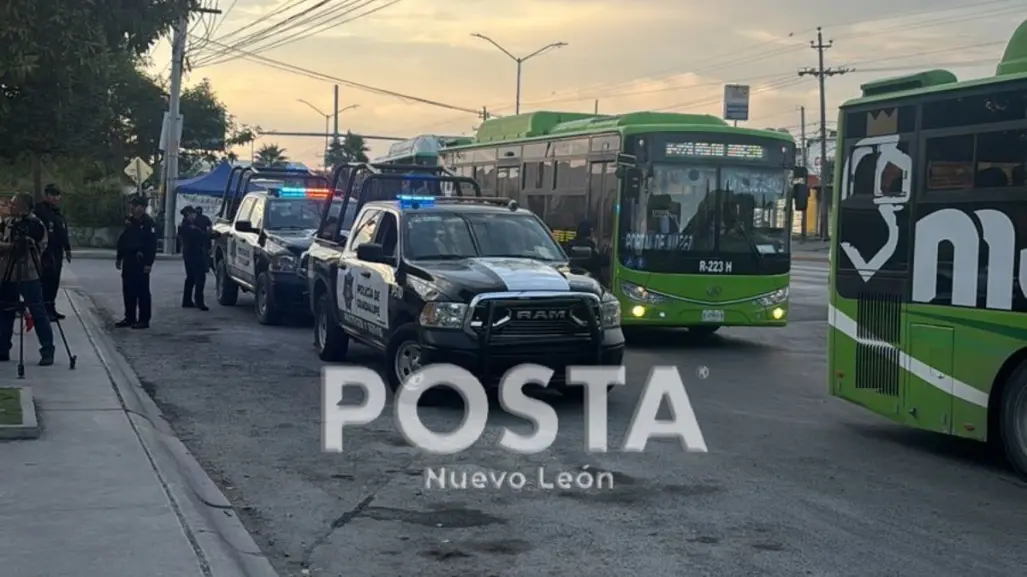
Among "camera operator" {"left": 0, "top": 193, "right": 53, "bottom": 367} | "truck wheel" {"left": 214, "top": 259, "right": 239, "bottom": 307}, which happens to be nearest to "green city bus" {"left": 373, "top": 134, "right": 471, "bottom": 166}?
"truck wheel" {"left": 214, "top": 259, "right": 239, "bottom": 307}

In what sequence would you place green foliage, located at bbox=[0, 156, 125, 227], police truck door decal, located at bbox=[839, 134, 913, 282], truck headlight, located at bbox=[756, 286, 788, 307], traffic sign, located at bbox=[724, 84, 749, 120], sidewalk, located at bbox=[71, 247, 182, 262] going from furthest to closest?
traffic sign, located at bbox=[724, 84, 749, 120] < green foliage, located at bbox=[0, 156, 125, 227] < sidewalk, located at bbox=[71, 247, 182, 262] < truck headlight, located at bbox=[756, 286, 788, 307] < police truck door decal, located at bbox=[839, 134, 913, 282]

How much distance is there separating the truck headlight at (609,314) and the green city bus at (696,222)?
465cm

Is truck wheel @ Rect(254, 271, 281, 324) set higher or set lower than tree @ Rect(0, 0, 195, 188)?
lower

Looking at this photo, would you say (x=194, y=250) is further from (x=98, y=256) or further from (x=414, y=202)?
(x=98, y=256)

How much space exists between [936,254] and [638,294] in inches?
279

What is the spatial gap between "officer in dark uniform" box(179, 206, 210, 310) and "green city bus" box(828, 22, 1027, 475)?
1277 cm

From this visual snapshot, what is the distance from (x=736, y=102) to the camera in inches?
2689

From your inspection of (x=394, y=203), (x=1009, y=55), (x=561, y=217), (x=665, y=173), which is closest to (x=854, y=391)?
(x=1009, y=55)

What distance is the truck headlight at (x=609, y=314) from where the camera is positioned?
458 inches

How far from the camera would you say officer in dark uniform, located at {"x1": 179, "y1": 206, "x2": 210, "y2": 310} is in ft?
67.8

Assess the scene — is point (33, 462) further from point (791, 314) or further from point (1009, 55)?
point (791, 314)

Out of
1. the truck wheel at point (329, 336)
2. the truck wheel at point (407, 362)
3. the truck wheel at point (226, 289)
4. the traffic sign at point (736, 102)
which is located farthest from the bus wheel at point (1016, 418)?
the traffic sign at point (736, 102)

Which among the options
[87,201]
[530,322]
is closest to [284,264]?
[530,322]

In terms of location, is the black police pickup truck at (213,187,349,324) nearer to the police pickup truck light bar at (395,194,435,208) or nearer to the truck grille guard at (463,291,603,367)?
the police pickup truck light bar at (395,194,435,208)
